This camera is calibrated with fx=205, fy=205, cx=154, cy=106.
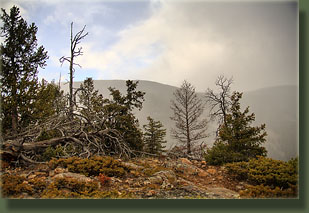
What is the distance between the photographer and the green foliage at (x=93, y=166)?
4504mm

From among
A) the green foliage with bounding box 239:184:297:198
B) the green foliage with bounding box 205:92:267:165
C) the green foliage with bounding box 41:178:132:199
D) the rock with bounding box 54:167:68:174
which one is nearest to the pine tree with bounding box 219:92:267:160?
the green foliage with bounding box 205:92:267:165

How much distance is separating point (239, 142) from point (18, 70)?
844 centimetres

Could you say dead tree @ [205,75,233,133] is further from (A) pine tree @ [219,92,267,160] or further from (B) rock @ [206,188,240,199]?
(B) rock @ [206,188,240,199]

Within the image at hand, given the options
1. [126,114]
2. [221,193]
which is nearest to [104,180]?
[221,193]

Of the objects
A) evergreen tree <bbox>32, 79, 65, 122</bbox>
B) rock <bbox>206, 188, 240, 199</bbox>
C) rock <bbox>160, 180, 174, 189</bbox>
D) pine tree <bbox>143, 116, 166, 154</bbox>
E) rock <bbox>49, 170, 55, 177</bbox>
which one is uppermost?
evergreen tree <bbox>32, 79, 65, 122</bbox>

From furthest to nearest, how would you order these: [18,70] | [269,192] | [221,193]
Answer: [18,70] < [221,193] < [269,192]

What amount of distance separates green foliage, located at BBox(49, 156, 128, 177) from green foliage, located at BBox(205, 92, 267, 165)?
10.2ft

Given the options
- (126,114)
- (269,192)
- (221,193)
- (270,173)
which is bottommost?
(221,193)

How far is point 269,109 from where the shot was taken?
5.82 meters

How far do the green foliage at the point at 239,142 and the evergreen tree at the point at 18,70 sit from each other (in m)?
7.15

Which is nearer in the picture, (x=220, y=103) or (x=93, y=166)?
(x=93, y=166)

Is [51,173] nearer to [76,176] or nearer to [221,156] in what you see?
[76,176]

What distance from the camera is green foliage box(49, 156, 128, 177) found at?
4504 millimetres

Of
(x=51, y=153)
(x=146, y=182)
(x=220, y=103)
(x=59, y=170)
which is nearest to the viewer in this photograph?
(x=146, y=182)
